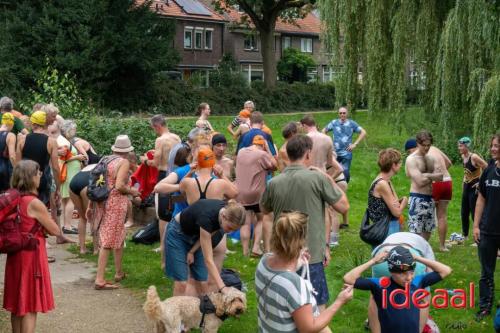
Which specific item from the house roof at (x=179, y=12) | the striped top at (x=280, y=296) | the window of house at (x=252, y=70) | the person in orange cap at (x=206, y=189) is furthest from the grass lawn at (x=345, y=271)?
the window of house at (x=252, y=70)

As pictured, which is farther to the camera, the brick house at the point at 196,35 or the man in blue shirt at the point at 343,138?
the brick house at the point at 196,35

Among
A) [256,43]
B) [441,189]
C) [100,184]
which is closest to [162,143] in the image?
[100,184]

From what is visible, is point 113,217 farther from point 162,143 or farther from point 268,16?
point 268,16

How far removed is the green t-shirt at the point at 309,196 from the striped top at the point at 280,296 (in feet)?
6.01

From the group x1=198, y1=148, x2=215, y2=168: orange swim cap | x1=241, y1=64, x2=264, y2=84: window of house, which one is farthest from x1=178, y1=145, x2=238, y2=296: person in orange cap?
x1=241, y1=64, x2=264, y2=84: window of house

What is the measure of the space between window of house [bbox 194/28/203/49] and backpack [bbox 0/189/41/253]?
52.7m

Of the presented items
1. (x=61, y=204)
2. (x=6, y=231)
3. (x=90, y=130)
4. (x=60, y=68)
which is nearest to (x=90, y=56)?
(x=60, y=68)

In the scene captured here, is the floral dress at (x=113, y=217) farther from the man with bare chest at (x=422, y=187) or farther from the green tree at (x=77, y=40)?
the green tree at (x=77, y=40)

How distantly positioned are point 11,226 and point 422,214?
18.8 ft

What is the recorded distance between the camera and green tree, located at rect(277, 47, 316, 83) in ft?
197

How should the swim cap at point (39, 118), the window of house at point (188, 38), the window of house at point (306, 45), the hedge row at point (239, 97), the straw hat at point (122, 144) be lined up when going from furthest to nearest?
1. the window of house at point (306, 45)
2. the window of house at point (188, 38)
3. the hedge row at point (239, 97)
4. the swim cap at point (39, 118)
5. the straw hat at point (122, 144)

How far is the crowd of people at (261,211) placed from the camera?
16.3ft

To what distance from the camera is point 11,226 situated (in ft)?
21.9

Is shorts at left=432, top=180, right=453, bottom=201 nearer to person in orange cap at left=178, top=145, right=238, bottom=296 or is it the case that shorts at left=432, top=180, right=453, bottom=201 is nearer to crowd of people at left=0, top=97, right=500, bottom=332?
crowd of people at left=0, top=97, right=500, bottom=332
